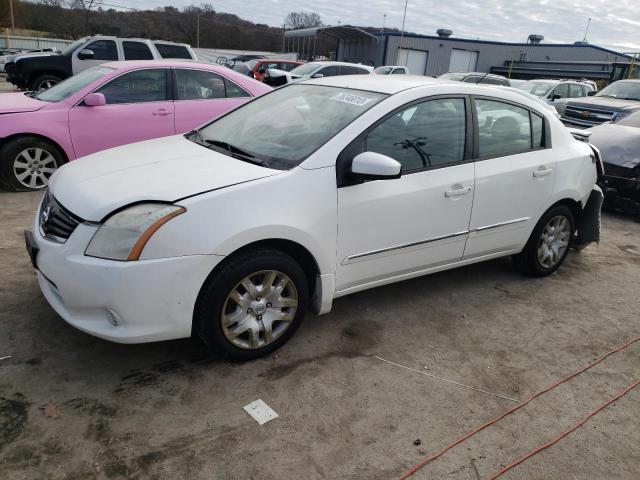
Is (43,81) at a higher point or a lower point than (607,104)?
lower

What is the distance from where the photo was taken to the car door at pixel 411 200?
3203 millimetres

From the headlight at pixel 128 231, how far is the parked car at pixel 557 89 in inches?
573

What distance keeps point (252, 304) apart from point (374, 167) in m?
1.06

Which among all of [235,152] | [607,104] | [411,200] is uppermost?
[607,104]

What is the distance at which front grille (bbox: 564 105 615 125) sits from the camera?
Answer: 1164 centimetres

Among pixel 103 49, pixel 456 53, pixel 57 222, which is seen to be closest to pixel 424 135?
pixel 57 222

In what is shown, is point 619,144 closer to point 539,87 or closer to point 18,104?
point 18,104

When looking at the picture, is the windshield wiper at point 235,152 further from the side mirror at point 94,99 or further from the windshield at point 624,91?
the windshield at point 624,91

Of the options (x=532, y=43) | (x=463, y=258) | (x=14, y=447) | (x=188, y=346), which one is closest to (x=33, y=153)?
(x=188, y=346)

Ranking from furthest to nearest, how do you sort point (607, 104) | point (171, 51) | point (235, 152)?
1. point (171, 51)
2. point (607, 104)
3. point (235, 152)

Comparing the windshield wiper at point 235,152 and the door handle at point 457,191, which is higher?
the windshield wiper at point 235,152

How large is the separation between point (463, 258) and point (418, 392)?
1352mm

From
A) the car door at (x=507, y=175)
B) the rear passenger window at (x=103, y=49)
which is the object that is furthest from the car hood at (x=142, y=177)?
the rear passenger window at (x=103, y=49)

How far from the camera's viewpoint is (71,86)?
6.35 meters
